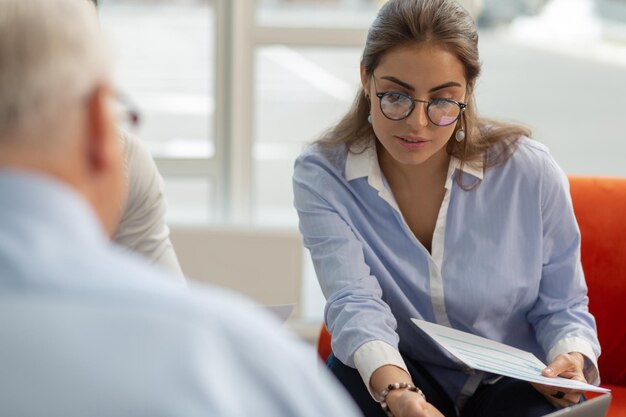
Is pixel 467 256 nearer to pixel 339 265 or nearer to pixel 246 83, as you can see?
pixel 339 265

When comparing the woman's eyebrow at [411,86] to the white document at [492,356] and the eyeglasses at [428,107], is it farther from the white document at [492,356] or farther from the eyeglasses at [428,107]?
the white document at [492,356]

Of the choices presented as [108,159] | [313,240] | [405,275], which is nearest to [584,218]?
[405,275]

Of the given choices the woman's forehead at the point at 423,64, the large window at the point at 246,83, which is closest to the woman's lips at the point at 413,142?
the woman's forehead at the point at 423,64

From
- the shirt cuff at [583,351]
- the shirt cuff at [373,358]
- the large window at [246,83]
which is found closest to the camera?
the shirt cuff at [373,358]

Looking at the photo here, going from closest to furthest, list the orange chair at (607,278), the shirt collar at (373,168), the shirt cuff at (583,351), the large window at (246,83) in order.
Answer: the shirt cuff at (583,351)
the shirt collar at (373,168)
the orange chair at (607,278)
the large window at (246,83)

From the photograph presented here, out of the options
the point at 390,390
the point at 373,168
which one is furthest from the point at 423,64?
the point at 390,390

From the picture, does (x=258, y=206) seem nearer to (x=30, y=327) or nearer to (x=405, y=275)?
(x=405, y=275)

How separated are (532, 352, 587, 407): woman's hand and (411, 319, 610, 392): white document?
0.03 metres

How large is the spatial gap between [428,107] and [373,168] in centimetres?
20

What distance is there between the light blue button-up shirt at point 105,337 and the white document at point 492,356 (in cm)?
95

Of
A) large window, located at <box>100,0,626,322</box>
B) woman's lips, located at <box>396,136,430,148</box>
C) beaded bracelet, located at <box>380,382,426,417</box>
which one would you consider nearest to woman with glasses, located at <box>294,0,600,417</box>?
woman's lips, located at <box>396,136,430,148</box>

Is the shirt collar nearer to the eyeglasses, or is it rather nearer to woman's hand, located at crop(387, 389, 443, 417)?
the eyeglasses

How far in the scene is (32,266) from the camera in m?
0.75

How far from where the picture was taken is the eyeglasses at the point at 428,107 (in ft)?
6.51
